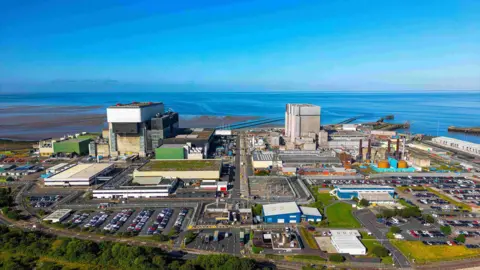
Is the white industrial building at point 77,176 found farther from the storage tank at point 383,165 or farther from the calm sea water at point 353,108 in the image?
the calm sea water at point 353,108

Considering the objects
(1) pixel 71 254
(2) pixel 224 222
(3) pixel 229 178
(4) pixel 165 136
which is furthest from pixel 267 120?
(1) pixel 71 254

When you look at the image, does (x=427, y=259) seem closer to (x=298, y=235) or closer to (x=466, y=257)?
(x=466, y=257)

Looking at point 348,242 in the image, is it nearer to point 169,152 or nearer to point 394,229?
point 394,229

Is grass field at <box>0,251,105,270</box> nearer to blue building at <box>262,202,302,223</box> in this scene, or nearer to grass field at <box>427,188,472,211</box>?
blue building at <box>262,202,302,223</box>

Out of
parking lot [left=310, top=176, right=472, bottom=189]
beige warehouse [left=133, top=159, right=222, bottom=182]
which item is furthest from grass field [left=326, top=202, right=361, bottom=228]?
beige warehouse [left=133, top=159, right=222, bottom=182]

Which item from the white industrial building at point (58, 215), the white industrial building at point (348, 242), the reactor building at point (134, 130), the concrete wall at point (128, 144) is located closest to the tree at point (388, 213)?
the white industrial building at point (348, 242)

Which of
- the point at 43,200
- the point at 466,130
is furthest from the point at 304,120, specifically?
the point at 466,130
